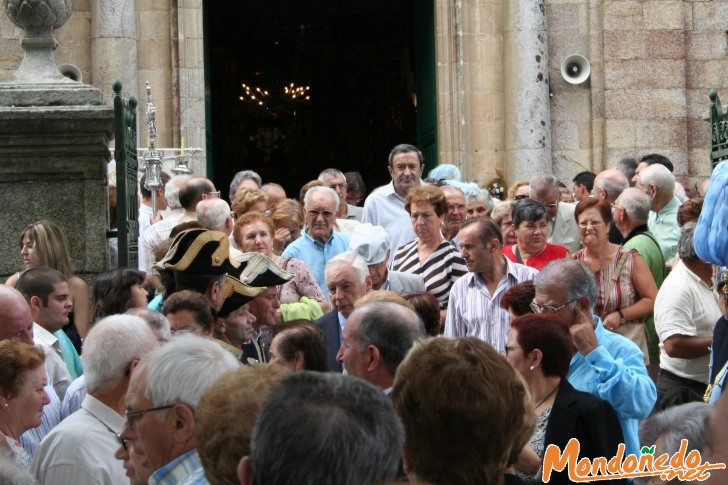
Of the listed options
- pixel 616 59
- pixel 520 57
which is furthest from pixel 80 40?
pixel 616 59

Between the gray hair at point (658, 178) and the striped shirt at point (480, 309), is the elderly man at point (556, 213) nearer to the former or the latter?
the gray hair at point (658, 178)

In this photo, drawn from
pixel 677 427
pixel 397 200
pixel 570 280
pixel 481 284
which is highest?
pixel 397 200

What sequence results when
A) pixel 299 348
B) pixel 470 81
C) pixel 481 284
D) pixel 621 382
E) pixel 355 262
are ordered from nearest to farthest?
pixel 621 382, pixel 299 348, pixel 355 262, pixel 481 284, pixel 470 81

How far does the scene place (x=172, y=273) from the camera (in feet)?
22.5

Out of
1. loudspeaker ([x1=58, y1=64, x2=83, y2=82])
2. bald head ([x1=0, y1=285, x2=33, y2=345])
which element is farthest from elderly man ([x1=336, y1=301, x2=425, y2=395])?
loudspeaker ([x1=58, y1=64, x2=83, y2=82])

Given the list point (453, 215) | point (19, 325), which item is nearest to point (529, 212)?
point (453, 215)

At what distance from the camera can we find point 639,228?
9609mm

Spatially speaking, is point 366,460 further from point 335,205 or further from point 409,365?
point 335,205

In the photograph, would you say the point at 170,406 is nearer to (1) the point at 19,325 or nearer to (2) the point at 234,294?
(1) the point at 19,325

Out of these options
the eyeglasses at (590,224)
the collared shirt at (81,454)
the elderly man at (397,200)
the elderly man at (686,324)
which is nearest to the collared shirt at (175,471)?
the collared shirt at (81,454)

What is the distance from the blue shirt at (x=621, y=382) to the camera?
19.2 ft

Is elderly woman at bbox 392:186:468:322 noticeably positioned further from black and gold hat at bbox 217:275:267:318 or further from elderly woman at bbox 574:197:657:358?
black and gold hat at bbox 217:275:267:318

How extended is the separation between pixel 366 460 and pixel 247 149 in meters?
22.4

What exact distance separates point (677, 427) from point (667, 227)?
262 inches
